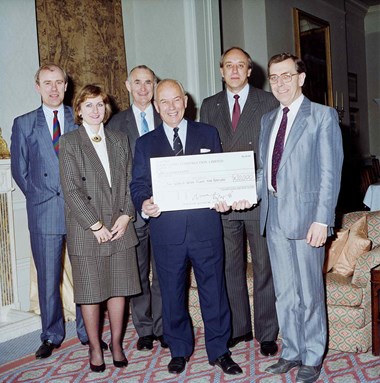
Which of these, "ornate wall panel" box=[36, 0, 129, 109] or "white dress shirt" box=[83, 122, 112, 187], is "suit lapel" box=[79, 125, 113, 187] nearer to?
"white dress shirt" box=[83, 122, 112, 187]

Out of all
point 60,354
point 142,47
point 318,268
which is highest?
point 142,47

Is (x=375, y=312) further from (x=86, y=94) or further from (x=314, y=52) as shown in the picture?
(x=314, y=52)

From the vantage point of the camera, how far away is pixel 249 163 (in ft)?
8.41

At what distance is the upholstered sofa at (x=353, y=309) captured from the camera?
291 centimetres

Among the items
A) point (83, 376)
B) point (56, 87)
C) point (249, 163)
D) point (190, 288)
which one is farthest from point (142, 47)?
point (83, 376)

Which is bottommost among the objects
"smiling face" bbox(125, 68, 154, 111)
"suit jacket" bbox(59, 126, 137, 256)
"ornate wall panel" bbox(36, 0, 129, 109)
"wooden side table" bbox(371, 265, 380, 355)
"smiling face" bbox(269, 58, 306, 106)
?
"wooden side table" bbox(371, 265, 380, 355)

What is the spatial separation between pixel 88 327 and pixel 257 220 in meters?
1.11

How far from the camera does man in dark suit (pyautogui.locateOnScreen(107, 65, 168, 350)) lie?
312 centimetres

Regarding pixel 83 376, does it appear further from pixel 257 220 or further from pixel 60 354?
pixel 257 220

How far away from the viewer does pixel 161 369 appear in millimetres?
2828

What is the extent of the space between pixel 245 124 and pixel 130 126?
74cm

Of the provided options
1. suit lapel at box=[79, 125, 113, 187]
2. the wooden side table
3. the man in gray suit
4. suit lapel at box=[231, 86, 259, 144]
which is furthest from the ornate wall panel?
the wooden side table

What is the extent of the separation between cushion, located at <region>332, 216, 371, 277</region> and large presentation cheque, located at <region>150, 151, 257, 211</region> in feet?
3.34

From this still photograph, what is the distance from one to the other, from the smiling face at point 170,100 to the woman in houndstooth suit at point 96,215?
1.19 feet
